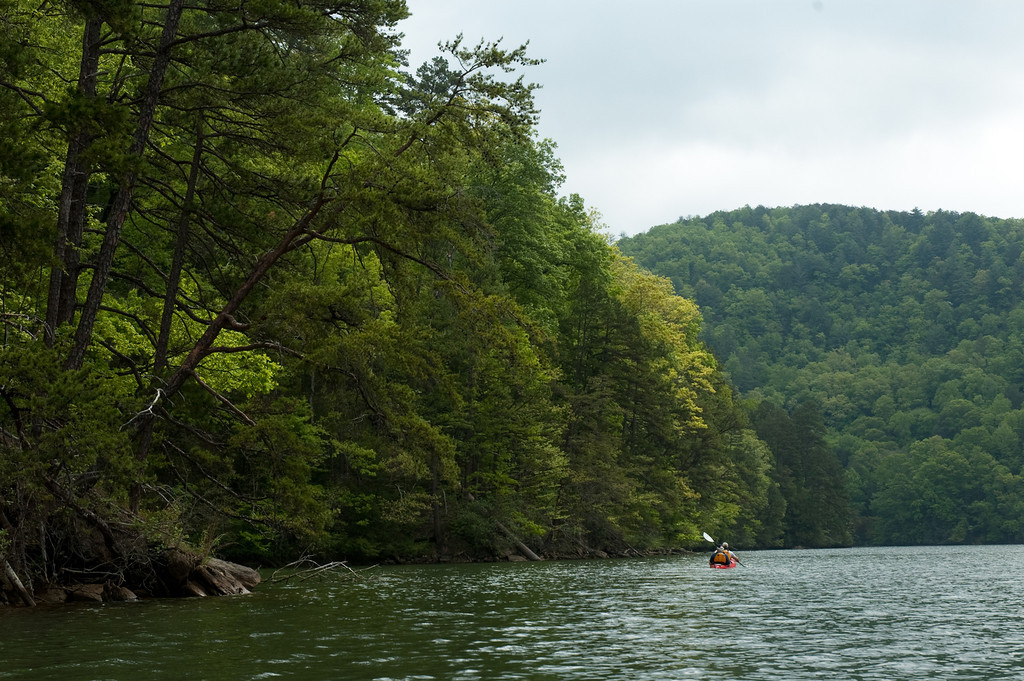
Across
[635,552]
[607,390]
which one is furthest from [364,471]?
[635,552]

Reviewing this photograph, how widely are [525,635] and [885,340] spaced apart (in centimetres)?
15165

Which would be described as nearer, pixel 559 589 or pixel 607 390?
pixel 559 589

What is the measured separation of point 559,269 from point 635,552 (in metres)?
15.3

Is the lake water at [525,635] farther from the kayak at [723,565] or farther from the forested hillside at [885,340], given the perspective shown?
the forested hillside at [885,340]

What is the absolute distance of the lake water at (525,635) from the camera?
11844 mm

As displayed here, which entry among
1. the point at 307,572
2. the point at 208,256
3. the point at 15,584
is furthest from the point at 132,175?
the point at 307,572

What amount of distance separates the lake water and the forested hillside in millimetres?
76502

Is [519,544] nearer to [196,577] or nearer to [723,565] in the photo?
[723,565]

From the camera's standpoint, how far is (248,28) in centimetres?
1803

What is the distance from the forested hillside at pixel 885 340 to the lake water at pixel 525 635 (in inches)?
3012

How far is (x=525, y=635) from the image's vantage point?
605 inches

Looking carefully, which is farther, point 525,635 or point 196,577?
point 196,577

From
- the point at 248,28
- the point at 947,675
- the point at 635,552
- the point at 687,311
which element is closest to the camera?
the point at 947,675

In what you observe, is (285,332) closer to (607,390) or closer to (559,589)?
(559,589)
